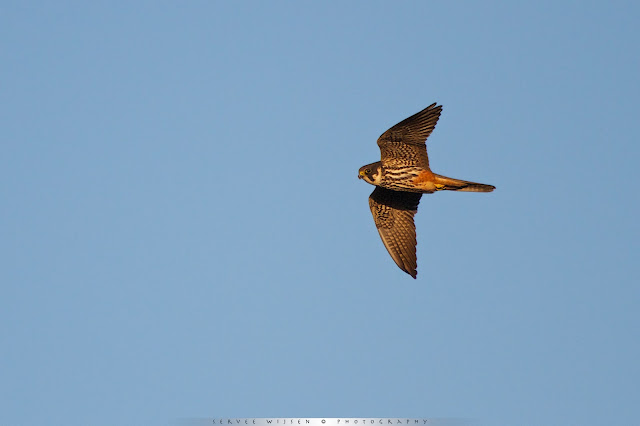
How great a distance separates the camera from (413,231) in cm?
2736

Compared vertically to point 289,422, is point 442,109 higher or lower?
higher

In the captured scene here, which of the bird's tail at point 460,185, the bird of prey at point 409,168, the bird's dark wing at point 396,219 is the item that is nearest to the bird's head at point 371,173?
the bird of prey at point 409,168

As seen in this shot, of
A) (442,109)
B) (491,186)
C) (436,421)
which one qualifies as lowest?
(436,421)

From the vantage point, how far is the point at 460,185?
2511cm

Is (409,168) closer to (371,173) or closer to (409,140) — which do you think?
(409,140)

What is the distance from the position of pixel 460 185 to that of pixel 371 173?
6.46 ft

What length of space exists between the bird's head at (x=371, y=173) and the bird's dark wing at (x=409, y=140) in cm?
19

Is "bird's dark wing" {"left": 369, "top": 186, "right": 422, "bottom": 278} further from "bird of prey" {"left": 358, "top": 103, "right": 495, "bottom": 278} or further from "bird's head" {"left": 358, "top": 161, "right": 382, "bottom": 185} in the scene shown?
"bird's head" {"left": 358, "top": 161, "right": 382, "bottom": 185}

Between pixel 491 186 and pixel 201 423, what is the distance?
11454 mm

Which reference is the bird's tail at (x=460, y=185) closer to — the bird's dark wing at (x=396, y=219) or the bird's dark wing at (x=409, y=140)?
the bird's dark wing at (x=409, y=140)

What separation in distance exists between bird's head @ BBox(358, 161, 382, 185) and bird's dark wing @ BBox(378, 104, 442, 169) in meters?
0.19

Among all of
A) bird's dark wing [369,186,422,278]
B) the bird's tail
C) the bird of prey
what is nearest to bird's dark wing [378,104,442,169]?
the bird of prey

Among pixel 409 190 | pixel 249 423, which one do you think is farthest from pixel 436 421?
pixel 409 190

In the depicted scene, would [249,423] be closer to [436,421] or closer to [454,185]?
[436,421]
